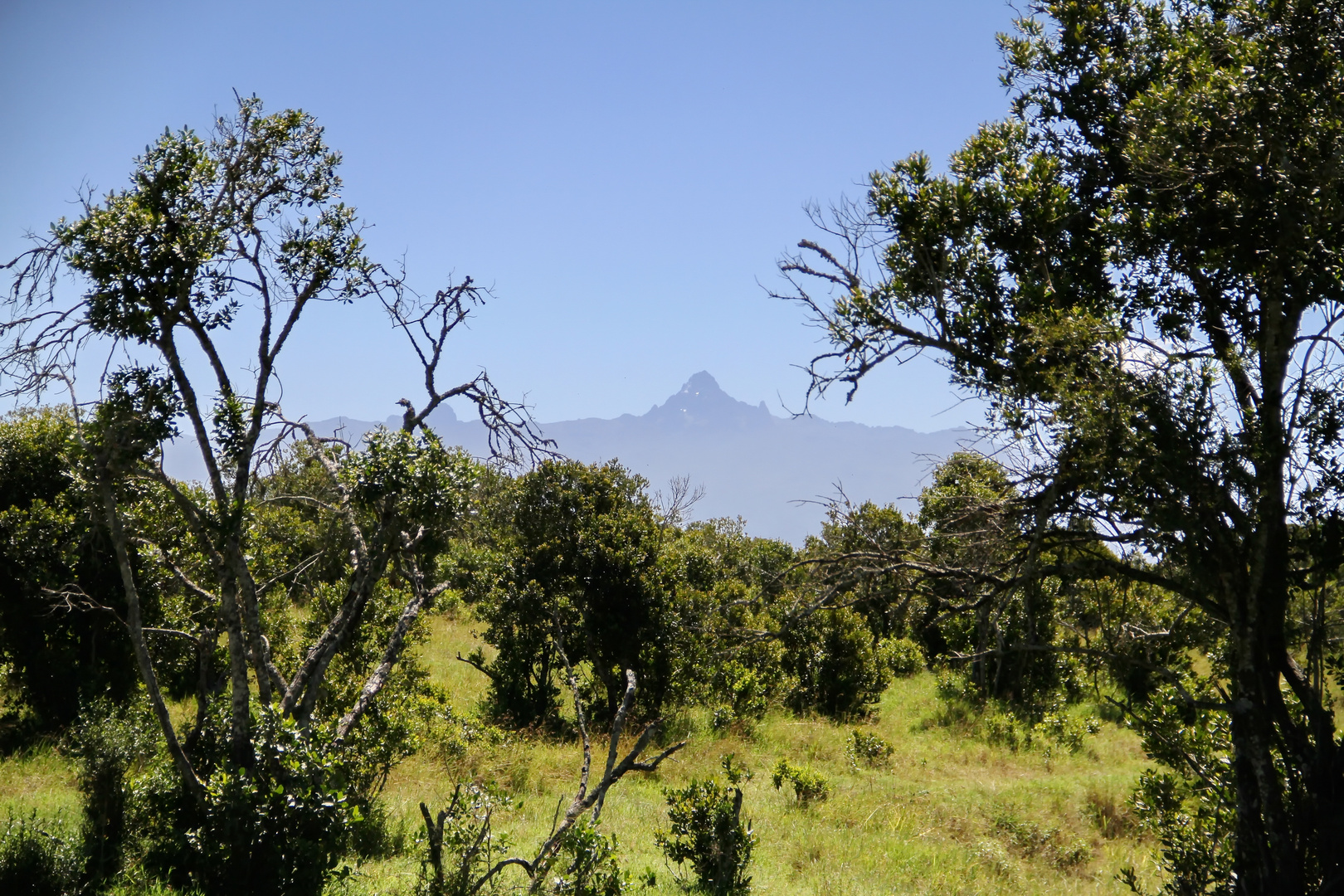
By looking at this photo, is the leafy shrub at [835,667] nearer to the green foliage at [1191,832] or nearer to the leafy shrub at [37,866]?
the green foliage at [1191,832]

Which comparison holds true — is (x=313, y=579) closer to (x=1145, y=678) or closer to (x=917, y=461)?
(x=917, y=461)

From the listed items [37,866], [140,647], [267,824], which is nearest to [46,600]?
[37,866]

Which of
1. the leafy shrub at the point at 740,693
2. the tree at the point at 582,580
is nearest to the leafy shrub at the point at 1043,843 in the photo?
the leafy shrub at the point at 740,693

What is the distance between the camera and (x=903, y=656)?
95.5ft

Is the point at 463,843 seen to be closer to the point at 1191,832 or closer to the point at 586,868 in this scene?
the point at 586,868

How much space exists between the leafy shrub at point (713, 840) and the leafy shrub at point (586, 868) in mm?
1990

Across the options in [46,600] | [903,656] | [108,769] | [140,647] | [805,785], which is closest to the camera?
[140,647]

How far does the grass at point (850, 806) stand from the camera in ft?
40.2

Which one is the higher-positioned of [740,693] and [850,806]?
[740,693]

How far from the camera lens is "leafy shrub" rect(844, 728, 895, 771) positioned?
763 inches

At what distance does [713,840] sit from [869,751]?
9.21 metres

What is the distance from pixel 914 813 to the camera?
50.9 feet

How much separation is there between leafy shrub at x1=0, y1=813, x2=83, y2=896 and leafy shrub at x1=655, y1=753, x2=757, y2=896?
6.98 metres

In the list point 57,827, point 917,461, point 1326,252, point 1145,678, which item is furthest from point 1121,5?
point 1145,678
